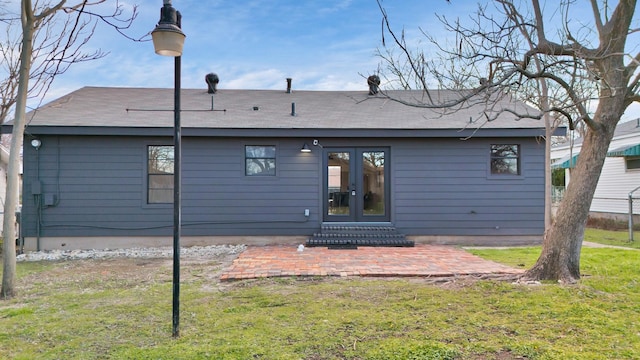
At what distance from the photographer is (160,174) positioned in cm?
859

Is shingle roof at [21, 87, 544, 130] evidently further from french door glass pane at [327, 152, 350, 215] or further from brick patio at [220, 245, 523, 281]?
brick patio at [220, 245, 523, 281]

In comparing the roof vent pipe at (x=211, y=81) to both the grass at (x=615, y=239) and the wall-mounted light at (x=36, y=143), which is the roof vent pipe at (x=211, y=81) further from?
the grass at (x=615, y=239)

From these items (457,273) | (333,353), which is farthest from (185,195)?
(333,353)

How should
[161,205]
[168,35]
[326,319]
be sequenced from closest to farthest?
[168,35] < [326,319] < [161,205]

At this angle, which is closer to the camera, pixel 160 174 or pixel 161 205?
pixel 161 205

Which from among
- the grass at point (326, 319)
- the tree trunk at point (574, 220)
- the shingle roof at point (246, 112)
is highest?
the shingle roof at point (246, 112)

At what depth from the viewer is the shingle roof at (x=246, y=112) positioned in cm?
842

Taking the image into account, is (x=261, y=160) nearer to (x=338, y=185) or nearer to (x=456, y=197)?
(x=338, y=185)

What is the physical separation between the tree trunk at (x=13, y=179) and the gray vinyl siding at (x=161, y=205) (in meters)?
3.82

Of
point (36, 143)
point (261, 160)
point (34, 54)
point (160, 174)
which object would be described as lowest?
point (160, 174)

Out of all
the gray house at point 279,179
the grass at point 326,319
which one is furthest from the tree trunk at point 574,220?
the gray house at point 279,179

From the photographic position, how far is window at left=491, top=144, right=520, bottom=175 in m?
8.83

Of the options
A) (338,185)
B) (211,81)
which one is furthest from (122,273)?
(211,81)

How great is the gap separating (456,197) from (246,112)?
541cm
